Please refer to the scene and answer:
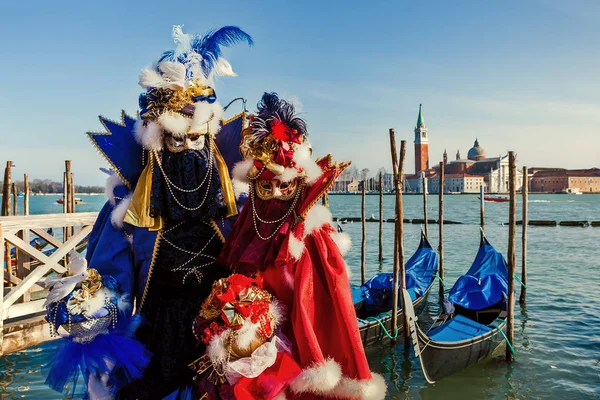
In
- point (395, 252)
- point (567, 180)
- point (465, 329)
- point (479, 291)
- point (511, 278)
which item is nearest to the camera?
point (465, 329)

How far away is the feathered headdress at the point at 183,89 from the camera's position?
1.76m

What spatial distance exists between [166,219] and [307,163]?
58 centimetres

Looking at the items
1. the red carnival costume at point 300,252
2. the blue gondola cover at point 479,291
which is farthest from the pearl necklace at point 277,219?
the blue gondola cover at point 479,291

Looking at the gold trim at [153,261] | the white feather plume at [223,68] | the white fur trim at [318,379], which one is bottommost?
the white fur trim at [318,379]

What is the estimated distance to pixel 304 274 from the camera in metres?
1.60

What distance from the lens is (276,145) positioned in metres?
1.67

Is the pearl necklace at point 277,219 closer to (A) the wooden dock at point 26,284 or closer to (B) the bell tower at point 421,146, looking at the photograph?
(A) the wooden dock at point 26,284

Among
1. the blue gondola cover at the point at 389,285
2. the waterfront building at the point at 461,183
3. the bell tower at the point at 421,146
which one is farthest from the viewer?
the bell tower at the point at 421,146

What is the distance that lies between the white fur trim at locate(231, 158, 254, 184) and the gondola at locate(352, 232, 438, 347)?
13.8 ft

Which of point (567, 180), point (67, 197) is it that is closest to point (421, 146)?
point (567, 180)

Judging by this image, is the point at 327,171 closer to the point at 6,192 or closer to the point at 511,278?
the point at 511,278

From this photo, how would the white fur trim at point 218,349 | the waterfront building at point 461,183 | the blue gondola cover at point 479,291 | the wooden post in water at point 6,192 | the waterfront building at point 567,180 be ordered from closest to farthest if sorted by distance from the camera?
1. the white fur trim at point 218,349
2. the blue gondola cover at point 479,291
3. the wooden post in water at point 6,192
4. the waterfront building at point 461,183
5. the waterfront building at point 567,180

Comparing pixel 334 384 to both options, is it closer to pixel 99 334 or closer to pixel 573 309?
pixel 99 334

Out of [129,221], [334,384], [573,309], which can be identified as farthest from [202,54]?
[573,309]
